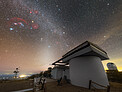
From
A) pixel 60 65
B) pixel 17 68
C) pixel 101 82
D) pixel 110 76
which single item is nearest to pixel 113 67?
pixel 110 76

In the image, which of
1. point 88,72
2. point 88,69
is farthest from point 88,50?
point 88,72

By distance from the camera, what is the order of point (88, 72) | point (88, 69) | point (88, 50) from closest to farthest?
1. point (88, 50)
2. point (88, 72)
3. point (88, 69)

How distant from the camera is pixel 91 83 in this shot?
746cm

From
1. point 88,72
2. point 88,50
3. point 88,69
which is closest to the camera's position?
point 88,50

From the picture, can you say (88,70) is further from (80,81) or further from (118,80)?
(118,80)

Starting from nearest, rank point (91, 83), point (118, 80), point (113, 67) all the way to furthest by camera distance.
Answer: point (91, 83), point (118, 80), point (113, 67)

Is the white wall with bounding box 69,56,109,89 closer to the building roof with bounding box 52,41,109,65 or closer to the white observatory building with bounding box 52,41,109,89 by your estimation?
the white observatory building with bounding box 52,41,109,89

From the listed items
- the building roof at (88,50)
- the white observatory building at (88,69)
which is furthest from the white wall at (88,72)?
the building roof at (88,50)

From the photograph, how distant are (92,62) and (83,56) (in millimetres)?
1668

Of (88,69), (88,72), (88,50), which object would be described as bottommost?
(88,72)

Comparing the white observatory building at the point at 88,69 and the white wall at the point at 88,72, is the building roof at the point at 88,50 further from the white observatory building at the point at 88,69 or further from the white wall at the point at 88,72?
the white wall at the point at 88,72

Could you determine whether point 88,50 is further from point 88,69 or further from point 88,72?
point 88,72

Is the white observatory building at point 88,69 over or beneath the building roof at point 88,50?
beneath

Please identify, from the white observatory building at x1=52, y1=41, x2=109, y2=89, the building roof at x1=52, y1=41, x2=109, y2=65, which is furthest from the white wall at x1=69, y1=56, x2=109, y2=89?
the building roof at x1=52, y1=41, x2=109, y2=65
